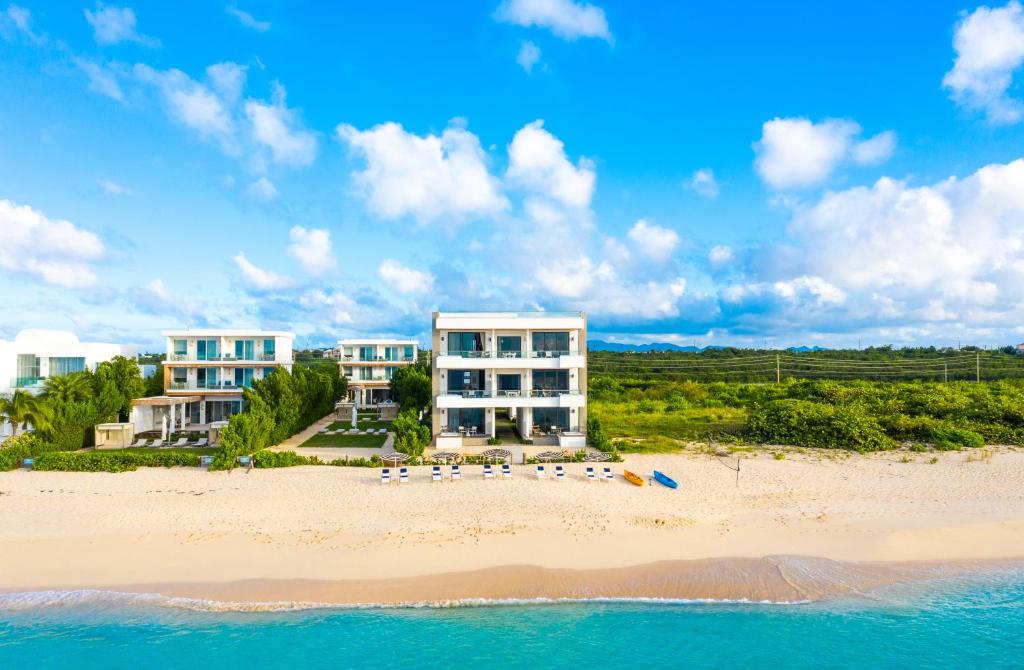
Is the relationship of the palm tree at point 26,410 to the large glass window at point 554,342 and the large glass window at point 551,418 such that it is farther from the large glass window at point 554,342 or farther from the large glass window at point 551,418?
the large glass window at point 554,342

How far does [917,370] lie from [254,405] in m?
94.8

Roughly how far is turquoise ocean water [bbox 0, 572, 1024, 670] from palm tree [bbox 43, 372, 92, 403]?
19.1 meters

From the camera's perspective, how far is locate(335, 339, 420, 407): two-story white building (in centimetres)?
5916

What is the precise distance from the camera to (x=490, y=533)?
1938cm

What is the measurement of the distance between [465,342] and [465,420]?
4712 mm

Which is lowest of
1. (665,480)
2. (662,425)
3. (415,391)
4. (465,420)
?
(665,480)

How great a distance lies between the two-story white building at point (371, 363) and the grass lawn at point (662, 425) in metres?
21.7

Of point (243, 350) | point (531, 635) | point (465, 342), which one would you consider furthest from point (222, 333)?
point (531, 635)

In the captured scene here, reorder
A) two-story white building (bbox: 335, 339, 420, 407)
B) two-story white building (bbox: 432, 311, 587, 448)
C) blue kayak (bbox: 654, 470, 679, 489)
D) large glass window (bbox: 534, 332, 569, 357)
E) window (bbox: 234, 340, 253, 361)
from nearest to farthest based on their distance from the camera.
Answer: blue kayak (bbox: 654, 470, 679, 489)
two-story white building (bbox: 432, 311, 587, 448)
large glass window (bbox: 534, 332, 569, 357)
window (bbox: 234, 340, 253, 361)
two-story white building (bbox: 335, 339, 420, 407)

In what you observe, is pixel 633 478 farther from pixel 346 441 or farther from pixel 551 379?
pixel 346 441

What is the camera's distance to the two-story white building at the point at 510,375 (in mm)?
32688

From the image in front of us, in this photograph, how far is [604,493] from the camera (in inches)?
921

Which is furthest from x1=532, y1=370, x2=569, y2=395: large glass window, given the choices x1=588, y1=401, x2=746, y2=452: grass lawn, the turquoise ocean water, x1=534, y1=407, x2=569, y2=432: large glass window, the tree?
the turquoise ocean water

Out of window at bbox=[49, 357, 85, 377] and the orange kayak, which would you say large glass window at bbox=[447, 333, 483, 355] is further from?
window at bbox=[49, 357, 85, 377]
